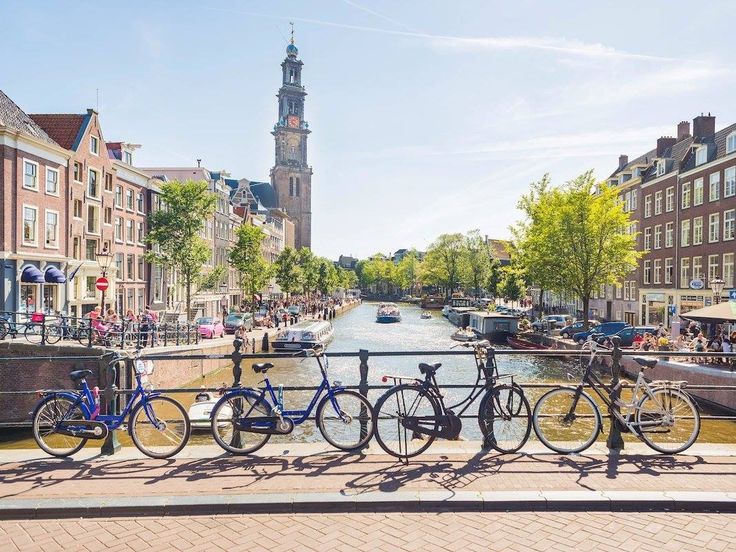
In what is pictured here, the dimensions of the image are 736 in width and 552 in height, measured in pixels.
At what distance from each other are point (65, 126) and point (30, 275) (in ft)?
34.9

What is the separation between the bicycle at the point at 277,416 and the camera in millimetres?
7289

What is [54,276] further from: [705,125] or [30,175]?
[705,125]

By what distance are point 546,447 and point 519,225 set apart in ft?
144

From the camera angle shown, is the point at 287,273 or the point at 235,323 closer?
the point at 235,323

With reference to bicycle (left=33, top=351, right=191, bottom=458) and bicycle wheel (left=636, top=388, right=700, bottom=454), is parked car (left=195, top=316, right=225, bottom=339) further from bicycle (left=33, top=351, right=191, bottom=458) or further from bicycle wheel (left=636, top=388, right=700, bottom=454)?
bicycle wheel (left=636, top=388, right=700, bottom=454)

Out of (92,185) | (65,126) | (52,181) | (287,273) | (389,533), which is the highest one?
(65,126)

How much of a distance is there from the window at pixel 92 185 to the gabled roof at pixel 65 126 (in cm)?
233

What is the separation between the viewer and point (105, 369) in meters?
7.54

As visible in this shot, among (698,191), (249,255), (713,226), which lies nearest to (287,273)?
(249,255)

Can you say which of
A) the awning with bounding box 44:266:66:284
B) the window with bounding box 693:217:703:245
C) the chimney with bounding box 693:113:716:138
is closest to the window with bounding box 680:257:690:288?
the window with bounding box 693:217:703:245

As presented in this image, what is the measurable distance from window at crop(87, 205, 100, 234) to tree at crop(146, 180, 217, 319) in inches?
146

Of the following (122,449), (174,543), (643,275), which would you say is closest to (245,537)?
(174,543)

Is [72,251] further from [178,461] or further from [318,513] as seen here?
[318,513]

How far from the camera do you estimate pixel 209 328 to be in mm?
36625
